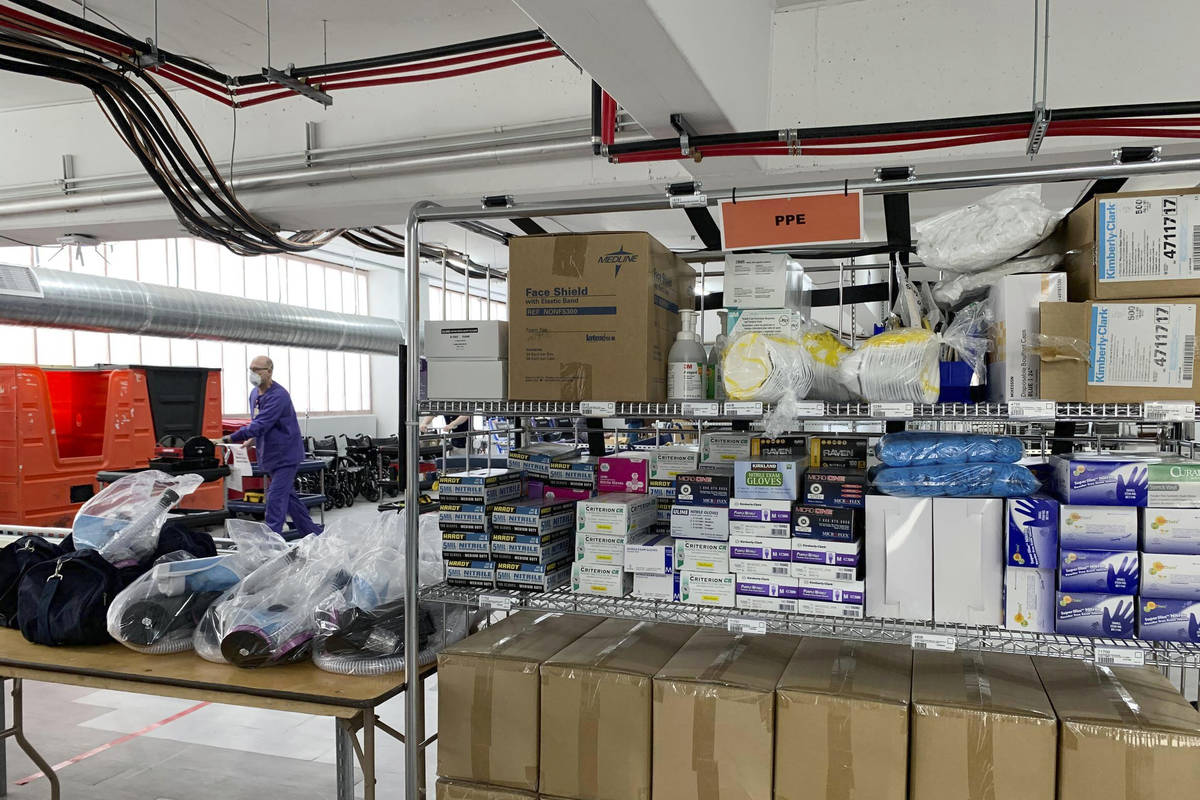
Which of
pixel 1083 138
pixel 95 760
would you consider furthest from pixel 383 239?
pixel 1083 138

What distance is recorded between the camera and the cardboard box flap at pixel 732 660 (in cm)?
207

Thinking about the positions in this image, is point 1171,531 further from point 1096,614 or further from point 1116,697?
point 1116,697

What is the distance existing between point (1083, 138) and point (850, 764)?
2.60 m

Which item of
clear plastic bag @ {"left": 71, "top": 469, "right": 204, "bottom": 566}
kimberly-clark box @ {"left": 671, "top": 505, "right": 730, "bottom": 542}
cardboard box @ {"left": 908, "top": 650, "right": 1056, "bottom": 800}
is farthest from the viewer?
clear plastic bag @ {"left": 71, "top": 469, "right": 204, "bottom": 566}

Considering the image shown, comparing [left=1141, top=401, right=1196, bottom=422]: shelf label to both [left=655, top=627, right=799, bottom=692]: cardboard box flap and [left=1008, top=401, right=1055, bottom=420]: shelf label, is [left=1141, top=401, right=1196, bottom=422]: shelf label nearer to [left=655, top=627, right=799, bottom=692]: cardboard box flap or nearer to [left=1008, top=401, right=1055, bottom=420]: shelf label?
[left=1008, top=401, right=1055, bottom=420]: shelf label

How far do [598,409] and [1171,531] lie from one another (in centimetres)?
135

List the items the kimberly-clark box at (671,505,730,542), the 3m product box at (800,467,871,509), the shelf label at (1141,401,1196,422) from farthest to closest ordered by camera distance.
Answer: the kimberly-clark box at (671,505,730,542), the 3m product box at (800,467,871,509), the shelf label at (1141,401,1196,422)

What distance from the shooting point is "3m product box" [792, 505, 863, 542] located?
2.00m

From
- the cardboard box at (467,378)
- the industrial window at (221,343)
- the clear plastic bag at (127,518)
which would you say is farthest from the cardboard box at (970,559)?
the industrial window at (221,343)

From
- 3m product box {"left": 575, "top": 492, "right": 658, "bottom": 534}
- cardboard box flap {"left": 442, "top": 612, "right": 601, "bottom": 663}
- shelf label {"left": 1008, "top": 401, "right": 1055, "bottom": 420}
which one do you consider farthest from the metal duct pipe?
shelf label {"left": 1008, "top": 401, "right": 1055, "bottom": 420}

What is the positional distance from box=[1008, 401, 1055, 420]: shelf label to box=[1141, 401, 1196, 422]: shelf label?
194 millimetres

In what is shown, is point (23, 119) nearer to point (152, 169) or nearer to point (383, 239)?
point (152, 169)

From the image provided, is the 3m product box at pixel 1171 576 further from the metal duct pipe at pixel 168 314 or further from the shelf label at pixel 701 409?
the metal duct pipe at pixel 168 314

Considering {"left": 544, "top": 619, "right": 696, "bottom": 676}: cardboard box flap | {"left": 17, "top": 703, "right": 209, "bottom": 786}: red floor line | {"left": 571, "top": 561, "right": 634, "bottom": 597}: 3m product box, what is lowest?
{"left": 17, "top": 703, "right": 209, "bottom": 786}: red floor line
